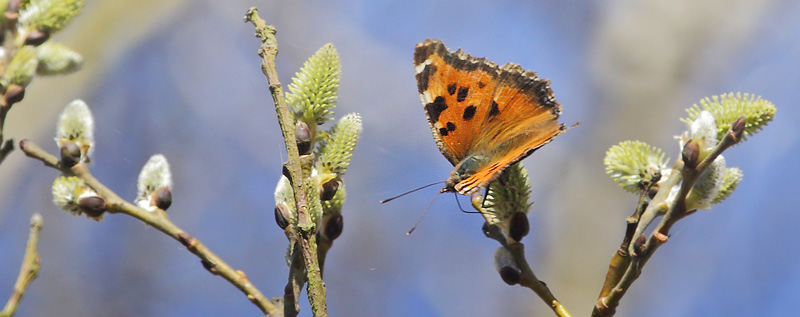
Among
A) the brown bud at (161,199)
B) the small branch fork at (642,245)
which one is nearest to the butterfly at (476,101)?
the small branch fork at (642,245)

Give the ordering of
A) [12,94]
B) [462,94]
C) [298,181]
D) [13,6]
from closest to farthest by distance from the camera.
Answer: [298,181], [12,94], [13,6], [462,94]

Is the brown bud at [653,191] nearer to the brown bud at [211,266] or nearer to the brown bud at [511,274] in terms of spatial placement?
the brown bud at [511,274]

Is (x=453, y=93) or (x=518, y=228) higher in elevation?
(x=453, y=93)

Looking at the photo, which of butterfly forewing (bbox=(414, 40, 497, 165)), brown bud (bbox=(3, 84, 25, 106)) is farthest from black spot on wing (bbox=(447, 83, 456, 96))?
brown bud (bbox=(3, 84, 25, 106))

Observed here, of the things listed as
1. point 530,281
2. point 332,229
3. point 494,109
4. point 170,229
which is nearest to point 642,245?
point 530,281

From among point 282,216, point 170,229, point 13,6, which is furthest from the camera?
point 13,6

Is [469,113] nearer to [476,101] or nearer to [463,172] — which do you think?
[476,101]
